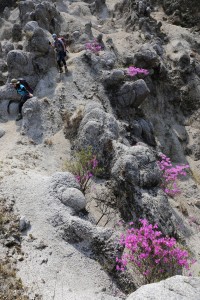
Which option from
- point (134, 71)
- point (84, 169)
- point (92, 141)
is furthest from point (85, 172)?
point (134, 71)

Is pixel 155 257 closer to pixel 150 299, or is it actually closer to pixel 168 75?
pixel 150 299

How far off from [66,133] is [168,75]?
14261 millimetres

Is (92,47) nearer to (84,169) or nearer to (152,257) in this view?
(84,169)

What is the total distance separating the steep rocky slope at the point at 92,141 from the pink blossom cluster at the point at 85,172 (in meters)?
0.80

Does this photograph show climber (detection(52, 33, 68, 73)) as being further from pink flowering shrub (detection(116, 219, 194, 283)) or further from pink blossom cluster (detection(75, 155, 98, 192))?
pink flowering shrub (detection(116, 219, 194, 283))

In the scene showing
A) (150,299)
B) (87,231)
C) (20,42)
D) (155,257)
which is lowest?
(20,42)

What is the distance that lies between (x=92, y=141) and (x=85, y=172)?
243cm

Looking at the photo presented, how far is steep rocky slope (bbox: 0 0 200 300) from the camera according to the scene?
10.4 meters

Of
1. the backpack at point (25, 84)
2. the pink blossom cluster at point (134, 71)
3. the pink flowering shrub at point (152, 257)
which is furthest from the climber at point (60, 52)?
the pink flowering shrub at point (152, 257)

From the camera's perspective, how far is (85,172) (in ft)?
45.3

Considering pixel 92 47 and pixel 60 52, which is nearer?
pixel 60 52

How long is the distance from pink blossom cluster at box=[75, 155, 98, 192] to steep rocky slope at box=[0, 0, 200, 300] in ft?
2.62

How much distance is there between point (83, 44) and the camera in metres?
24.6

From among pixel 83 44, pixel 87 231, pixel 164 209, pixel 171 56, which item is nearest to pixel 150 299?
pixel 87 231
